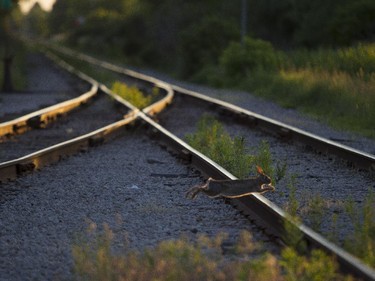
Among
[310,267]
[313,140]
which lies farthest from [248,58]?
[310,267]

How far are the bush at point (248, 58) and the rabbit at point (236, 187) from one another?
18800mm

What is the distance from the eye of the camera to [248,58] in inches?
1019

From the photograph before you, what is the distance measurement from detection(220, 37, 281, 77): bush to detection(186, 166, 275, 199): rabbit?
1880 cm

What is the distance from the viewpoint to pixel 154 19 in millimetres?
53375

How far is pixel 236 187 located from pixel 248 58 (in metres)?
20.3

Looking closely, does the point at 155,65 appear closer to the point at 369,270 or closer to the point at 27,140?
the point at 27,140

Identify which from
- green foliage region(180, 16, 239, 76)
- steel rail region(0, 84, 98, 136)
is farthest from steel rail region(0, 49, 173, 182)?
green foliage region(180, 16, 239, 76)

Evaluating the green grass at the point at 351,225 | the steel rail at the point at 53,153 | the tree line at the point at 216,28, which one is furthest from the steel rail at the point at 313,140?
the tree line at the point at 216,28

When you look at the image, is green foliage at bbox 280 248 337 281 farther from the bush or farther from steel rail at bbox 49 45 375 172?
the bush

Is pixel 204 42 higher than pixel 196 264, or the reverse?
Result: pixel 196 264

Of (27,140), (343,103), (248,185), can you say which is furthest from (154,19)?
(248,185)

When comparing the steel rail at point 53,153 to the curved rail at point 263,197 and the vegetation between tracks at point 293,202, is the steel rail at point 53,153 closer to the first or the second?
the curved rail at point 263,197

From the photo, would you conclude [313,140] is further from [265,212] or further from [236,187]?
[265,212]

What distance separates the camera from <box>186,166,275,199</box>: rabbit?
19.2ft
